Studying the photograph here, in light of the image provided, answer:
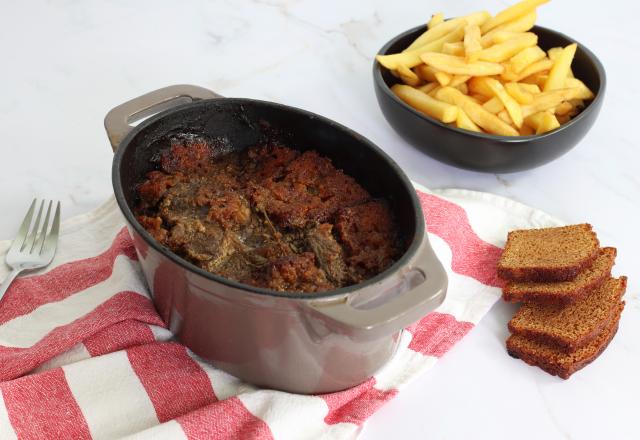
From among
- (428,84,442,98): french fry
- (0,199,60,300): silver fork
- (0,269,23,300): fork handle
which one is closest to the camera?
(0,269,23,300): fork handle

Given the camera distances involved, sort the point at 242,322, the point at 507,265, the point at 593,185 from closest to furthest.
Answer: the point at 242,322, the point at 507,265, the point at 593,185

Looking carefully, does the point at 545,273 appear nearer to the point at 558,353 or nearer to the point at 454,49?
the point at 558,353

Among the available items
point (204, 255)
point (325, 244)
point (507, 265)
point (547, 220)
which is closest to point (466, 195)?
point (547, 220)

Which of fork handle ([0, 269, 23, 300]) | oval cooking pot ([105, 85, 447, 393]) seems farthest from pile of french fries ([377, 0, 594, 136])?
fork handle ([0, 269, 23, 300])

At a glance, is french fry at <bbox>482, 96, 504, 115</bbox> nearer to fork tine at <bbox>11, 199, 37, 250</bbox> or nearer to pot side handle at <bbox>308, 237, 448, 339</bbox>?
pot side handle at <bbox>308, 237, 448, 339</bbox>

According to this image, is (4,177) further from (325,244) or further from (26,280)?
(325,244)
